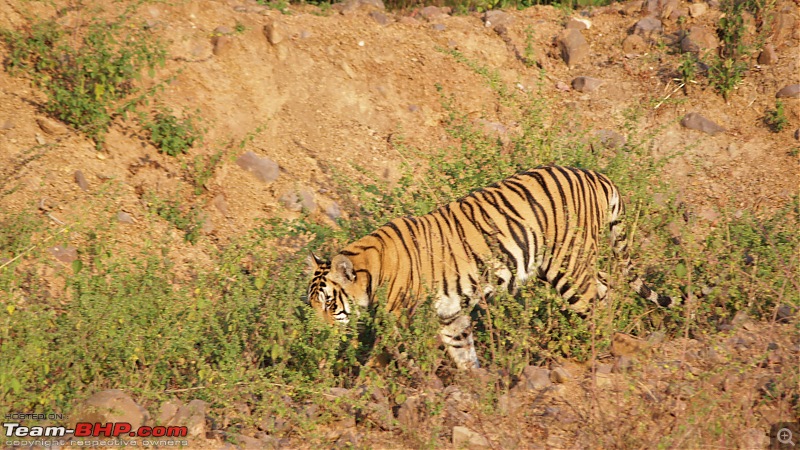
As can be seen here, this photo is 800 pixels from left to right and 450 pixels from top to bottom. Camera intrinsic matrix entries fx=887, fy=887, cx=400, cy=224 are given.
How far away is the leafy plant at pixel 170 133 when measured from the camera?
7.60 metres

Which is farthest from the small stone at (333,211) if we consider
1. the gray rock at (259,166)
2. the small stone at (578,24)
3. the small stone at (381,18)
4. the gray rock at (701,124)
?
the small stone at (578,24)

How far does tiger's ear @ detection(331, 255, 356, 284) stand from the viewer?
5539mm

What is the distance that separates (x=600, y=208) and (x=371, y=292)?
5.63 feet

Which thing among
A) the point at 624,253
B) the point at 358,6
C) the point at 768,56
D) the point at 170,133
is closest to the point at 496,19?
the point at 358,6

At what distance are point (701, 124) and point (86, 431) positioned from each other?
6.90m

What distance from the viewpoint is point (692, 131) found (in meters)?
9.12

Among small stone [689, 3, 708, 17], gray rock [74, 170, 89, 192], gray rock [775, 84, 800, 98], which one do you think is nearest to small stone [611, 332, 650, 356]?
gray rock [74, 170, 89, 192]

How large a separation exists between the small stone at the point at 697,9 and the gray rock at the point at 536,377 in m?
6.12

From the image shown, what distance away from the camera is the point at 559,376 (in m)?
5.39

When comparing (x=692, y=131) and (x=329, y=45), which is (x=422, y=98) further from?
(x=692, y=131)

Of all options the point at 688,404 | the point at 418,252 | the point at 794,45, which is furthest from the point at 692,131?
the point at 688,404

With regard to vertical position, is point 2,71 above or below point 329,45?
below

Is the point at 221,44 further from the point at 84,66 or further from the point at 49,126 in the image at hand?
the point at 49,126
